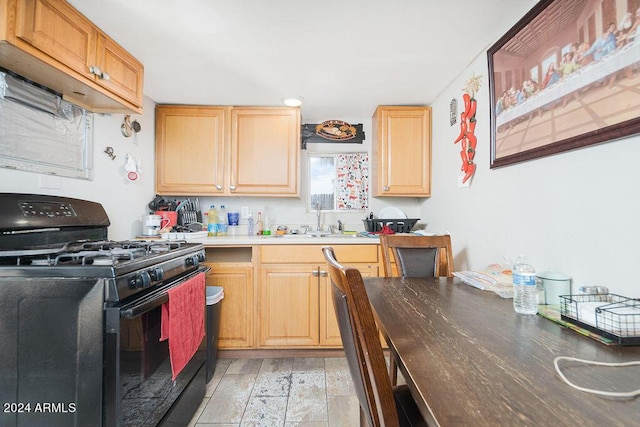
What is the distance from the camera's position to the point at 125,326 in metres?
1.02

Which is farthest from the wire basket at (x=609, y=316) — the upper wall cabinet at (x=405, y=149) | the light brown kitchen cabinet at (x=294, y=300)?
the upper wall cabinet at (x=405, y=149)

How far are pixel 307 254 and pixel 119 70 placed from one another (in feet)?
5.58

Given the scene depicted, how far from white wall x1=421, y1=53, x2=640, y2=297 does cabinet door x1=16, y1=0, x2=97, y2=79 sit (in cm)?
221

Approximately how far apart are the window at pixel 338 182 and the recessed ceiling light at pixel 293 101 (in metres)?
0.55

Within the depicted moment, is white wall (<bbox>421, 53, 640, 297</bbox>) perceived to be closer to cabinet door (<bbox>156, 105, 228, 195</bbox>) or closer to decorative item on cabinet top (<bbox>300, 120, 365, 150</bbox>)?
decorative item on cabinet top (<bbox>300, 120, 365, 150</bbox>)

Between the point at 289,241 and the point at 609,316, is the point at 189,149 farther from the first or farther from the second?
the point at 609,316

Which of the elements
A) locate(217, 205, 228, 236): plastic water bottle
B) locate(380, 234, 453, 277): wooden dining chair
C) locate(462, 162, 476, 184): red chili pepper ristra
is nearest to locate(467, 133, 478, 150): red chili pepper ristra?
locate(462, 162, 476, 184): red chili pepper ristra

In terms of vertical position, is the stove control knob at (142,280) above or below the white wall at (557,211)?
below

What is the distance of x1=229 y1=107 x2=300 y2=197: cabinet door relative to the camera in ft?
8.22

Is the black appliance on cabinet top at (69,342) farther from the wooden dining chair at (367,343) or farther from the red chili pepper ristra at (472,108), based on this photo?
the red chili pepper ristra at (472,108)

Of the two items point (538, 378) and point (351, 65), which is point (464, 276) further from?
point (351, 65)

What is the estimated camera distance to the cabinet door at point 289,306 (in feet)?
7.09

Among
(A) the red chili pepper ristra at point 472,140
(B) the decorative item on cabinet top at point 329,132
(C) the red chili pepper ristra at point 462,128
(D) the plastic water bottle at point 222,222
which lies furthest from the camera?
(B) the decorative item on cabinet top at point 329,132

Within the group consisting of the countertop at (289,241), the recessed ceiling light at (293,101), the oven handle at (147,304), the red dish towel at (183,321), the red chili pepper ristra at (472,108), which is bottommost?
the red dish towel at (183,321)
